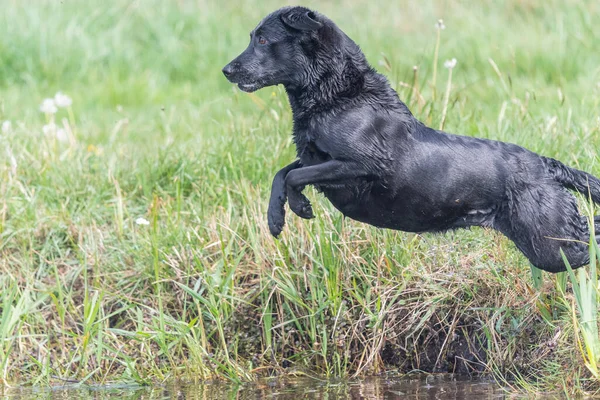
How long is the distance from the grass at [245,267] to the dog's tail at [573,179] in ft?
1.47

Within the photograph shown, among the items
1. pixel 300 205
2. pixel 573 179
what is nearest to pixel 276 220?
pixel 300 205

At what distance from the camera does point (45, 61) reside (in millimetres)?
8852

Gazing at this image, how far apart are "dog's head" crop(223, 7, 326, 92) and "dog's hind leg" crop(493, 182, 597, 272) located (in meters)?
1.08

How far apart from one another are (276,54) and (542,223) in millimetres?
1357

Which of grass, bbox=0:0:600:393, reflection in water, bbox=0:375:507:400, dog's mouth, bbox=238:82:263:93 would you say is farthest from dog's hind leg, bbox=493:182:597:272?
dog's mouth, bbox=238:82:263:93

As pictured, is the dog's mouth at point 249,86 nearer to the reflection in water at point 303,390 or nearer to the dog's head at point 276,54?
the dog's head at point 276,54

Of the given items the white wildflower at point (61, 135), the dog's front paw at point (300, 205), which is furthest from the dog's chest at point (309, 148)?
the white wildflower at point (61, 135)

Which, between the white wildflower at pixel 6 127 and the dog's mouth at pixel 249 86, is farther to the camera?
the white wildflower at pixel 6 127

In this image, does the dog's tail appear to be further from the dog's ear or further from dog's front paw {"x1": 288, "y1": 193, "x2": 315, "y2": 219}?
the dog's ear

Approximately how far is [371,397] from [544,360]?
0.82m

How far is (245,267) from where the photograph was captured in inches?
205

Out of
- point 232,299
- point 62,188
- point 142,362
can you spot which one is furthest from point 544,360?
point 62,188

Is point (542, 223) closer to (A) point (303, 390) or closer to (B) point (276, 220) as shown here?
(B) point (276, 220)

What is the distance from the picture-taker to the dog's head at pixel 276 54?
4.12m
